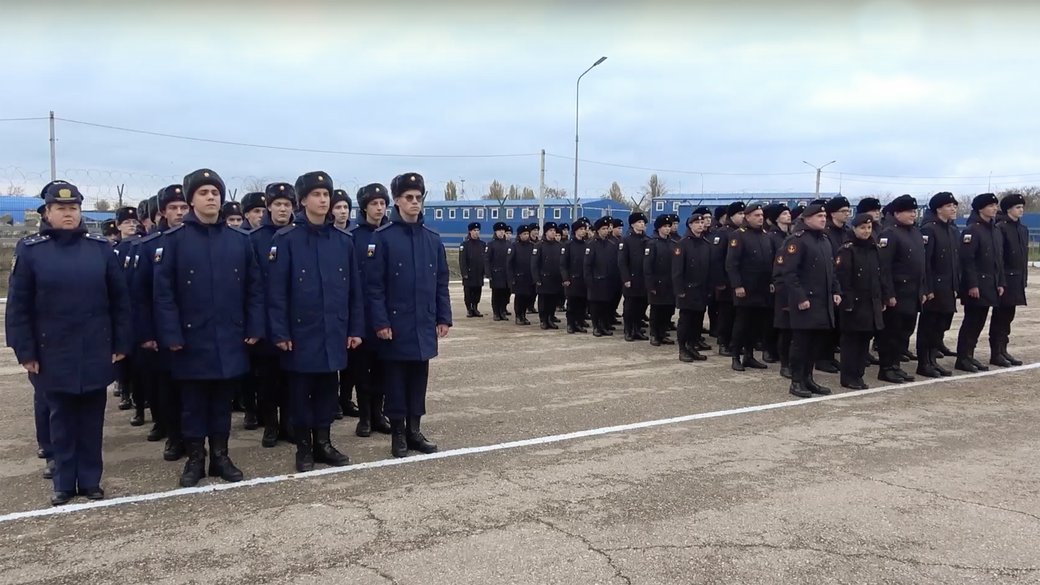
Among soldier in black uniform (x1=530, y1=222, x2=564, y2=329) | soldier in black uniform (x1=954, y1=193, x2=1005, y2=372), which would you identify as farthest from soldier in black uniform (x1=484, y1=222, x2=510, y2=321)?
soldier in black uniform (x1=954, y1=193, x2=1005, y2=372)

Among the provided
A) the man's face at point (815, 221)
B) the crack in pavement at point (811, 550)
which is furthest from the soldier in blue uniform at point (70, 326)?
the man's face at point (815, 221)

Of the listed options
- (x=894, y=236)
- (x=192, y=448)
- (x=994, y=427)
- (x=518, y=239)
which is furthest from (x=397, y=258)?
(x=518, y=239)

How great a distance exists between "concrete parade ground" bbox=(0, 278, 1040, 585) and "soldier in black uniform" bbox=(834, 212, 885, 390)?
0.62 metres

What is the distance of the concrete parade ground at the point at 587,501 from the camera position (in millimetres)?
3635

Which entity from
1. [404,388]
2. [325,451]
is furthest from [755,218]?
[325,451]

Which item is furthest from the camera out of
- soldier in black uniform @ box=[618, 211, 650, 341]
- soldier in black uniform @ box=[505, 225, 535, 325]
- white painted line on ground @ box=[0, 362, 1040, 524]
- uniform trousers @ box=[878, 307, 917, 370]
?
soldier in black uniform @ box=[505, 225, 535, 325]

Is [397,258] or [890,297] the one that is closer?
[397,258]

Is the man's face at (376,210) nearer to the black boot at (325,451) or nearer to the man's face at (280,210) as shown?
the man's face at (280,210)

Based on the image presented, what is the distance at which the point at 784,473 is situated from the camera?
5.08m

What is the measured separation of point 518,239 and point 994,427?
29.6 ft

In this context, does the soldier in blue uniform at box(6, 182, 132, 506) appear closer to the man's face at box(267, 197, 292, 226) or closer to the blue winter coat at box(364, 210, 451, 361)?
the man's face at box(267, 197, 292, 226)

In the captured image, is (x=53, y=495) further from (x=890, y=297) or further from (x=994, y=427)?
(x=890, y=297)

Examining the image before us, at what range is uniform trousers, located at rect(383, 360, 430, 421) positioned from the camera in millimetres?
5516

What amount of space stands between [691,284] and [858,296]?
2.25 metres
